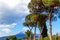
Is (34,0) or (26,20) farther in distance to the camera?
(26,20)

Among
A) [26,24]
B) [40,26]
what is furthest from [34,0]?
[26,24]

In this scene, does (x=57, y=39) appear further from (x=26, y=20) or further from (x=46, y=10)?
(x=26, y=20)

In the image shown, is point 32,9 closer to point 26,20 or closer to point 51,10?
point 51,10

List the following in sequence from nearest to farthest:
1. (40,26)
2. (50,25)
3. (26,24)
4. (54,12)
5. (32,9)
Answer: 1. (50,25)
2. (54,12)
3. (32,9)
4. (40,26)
5. (26,24)

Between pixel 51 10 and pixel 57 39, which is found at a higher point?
pixel 51 10

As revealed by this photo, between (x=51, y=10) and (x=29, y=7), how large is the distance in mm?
6222

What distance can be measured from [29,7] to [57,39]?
29.8 feet

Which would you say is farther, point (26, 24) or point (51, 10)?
point (26, 24)

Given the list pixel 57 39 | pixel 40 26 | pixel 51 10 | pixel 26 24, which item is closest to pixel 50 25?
pixel 51 10

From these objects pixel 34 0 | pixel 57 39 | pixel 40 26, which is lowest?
pixel 57 39

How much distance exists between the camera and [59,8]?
4006cm

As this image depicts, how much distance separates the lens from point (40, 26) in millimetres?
58344

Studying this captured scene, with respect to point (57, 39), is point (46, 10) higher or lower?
higher

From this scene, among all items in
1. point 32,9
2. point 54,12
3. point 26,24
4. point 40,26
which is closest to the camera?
point 54,12
